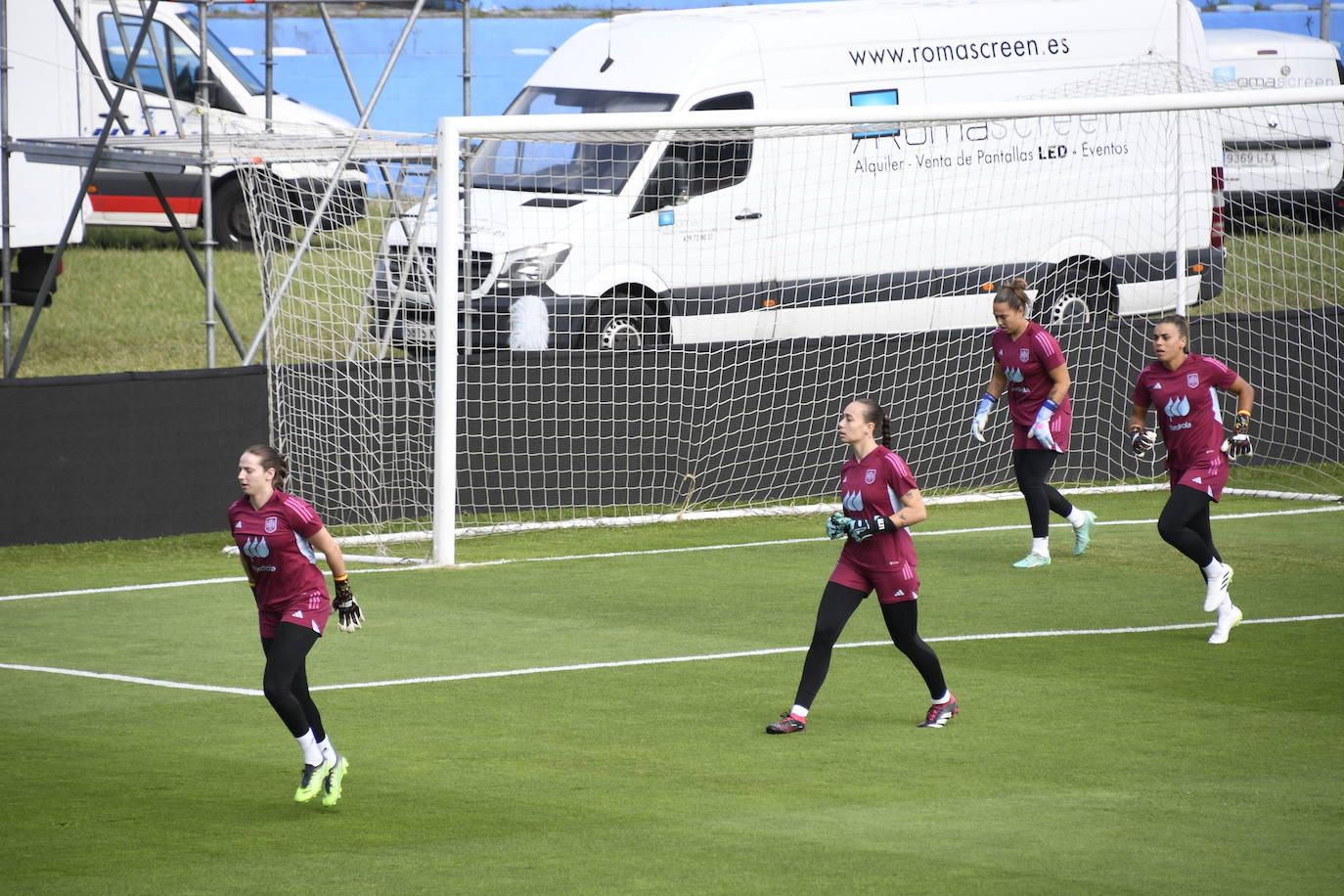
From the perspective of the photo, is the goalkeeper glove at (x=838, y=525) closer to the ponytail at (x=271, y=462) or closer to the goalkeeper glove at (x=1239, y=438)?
the ponytail at (x=271, y=462)

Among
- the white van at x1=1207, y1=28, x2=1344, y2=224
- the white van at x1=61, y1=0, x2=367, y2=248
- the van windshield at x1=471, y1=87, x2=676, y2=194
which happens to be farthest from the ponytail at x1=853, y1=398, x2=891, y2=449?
the white van at x1=61, y1=0, x2=367, y2=248

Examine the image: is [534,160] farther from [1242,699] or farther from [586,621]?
[1242,699]

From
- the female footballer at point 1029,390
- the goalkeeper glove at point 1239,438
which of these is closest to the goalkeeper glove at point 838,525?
the goalkeeper glove at point 1239,438

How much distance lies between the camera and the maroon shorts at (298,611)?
799 cm

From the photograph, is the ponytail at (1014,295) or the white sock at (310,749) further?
the ponytail at (1014,295)

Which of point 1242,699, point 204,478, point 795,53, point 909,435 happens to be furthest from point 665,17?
point 1242,699

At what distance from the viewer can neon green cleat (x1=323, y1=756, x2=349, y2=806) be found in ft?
25.7

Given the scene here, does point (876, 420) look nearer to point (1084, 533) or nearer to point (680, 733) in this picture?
point (680, 733)

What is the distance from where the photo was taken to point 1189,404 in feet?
36.8

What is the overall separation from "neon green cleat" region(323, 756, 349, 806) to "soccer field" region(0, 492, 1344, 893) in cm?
7

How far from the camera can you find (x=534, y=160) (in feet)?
59.6

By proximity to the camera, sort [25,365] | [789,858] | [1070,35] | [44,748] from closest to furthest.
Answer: [789,858] < [44,748] < [1070,35] < [25,365]

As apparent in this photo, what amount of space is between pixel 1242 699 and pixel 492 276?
9.47m

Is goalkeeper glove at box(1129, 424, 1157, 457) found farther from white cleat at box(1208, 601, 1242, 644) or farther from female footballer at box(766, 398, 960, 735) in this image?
female footballer at box(766, 398, 960, 735)
